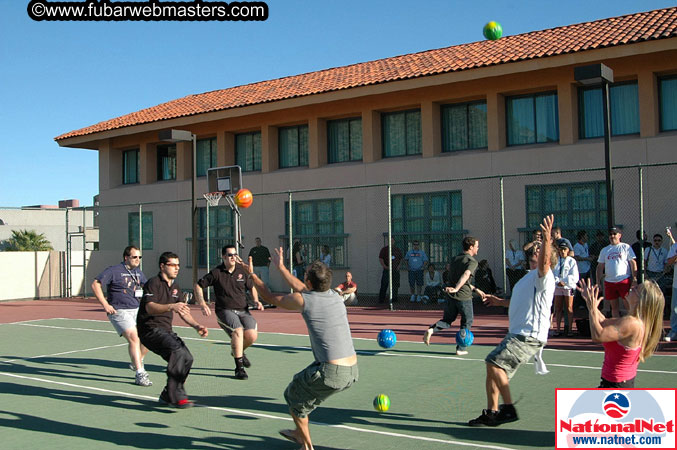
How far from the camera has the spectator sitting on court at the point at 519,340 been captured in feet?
21.5

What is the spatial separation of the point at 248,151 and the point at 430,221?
815cm

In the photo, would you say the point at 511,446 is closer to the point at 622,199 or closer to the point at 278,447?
the point at 278,447

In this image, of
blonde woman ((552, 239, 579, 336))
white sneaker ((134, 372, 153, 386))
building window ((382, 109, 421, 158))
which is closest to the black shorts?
white sneaker ((134, 372, 153, 386))

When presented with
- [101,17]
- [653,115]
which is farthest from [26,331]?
[653,115]

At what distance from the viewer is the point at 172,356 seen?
322 inches

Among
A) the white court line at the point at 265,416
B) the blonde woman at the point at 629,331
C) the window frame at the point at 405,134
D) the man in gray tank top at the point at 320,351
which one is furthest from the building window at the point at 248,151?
the blonde woman at the point at 629,331

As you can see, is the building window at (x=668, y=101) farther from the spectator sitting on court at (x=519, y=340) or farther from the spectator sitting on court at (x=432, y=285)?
the spectator sitting on court at (x=519, y=340)

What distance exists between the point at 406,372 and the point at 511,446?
3578 millimetres

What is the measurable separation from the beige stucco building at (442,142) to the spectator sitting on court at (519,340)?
10.2 m

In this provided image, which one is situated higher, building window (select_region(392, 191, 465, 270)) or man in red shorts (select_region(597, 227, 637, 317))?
building window (select_region(392, 191, 465, 270))

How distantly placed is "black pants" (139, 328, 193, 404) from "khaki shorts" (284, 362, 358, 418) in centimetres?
244

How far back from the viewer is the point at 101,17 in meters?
12.1

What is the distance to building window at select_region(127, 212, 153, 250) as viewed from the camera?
91.8 ft

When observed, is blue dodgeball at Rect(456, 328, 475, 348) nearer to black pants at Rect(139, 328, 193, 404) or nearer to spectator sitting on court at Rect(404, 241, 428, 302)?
black pants at Rect(139, 328, 193, 404)
